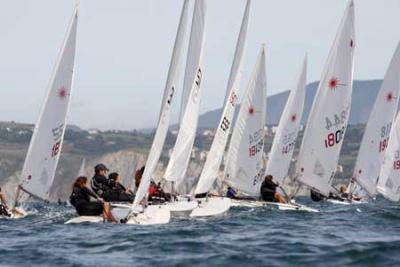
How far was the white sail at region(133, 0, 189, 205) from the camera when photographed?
23016 millimetres

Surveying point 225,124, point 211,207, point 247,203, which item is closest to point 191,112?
point 225,124

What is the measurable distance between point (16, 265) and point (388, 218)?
13.5 meters

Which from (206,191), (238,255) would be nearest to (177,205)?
(206,191)

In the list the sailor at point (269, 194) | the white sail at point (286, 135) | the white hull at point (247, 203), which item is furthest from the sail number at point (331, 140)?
the white sail at point (286, 135)

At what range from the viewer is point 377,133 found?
43.7 meters

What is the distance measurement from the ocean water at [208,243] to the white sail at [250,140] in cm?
1142

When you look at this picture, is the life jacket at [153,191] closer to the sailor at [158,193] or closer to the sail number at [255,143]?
the sailor at [158,193]

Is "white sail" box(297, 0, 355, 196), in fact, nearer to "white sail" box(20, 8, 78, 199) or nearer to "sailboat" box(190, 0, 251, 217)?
"sailboat" box(190, 0, 251, 217)

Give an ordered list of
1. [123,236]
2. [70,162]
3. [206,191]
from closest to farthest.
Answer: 1. [123,236]
2. [206,191]
3. [70,162]

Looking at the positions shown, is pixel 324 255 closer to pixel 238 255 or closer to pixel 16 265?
pixel 238 255

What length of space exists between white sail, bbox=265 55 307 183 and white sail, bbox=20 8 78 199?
16794mm

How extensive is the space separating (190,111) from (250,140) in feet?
28.7

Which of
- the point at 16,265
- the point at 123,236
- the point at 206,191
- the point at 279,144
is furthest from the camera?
the point at 279,144

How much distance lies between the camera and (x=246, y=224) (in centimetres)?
2433
